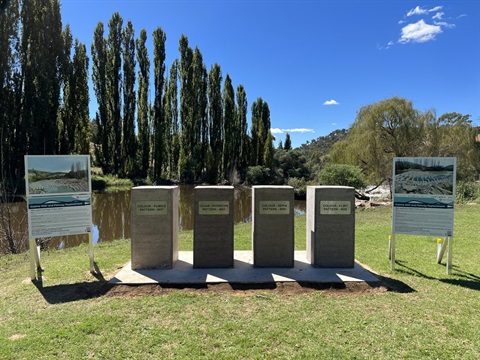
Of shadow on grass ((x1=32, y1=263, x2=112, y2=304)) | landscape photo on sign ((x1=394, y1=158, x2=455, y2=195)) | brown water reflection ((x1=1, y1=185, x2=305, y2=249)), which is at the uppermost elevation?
landscape photo on sign ((x1=394, y1=158, x2=455, y2=195))

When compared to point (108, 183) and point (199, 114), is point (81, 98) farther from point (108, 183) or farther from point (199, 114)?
point (199, 114)

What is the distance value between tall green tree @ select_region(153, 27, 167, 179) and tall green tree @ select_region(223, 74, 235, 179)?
6264mm

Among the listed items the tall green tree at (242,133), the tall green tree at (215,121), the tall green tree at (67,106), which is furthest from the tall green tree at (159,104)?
the tall green tree at (242,133)

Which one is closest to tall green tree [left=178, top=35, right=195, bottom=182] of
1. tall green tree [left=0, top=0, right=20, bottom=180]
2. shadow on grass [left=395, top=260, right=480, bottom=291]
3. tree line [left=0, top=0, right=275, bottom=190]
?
tree line [left=0, top=0, right=275, bottom=190]

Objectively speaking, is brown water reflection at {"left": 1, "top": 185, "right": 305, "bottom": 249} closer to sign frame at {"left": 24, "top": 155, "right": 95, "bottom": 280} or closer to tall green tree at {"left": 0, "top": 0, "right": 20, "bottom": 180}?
sign frame at {"left": 24, "top": 155, "right": 95, "bottom": 280}

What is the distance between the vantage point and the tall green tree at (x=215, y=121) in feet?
97.0

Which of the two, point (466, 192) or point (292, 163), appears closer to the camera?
point (466, 192)

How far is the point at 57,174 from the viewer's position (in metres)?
4.55

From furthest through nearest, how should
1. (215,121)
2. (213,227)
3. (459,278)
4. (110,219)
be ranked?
(215,121) → (110,219) → (213,227) → (459,278)

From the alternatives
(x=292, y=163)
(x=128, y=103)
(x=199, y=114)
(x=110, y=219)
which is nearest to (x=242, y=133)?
(x=199, y=114)

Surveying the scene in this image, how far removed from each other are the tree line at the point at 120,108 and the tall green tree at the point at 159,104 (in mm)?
95

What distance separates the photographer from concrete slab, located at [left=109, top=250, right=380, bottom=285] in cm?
426

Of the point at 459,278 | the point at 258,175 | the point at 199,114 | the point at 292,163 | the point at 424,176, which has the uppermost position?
the point at 199,114

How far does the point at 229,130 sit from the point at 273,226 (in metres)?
26.6
